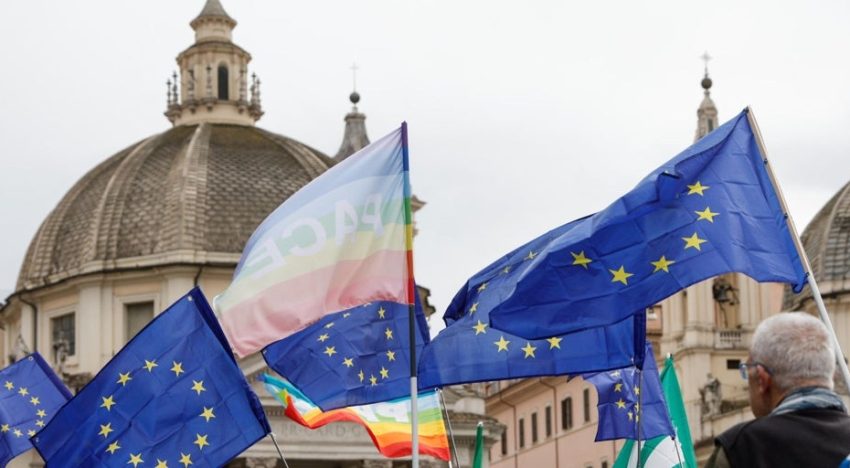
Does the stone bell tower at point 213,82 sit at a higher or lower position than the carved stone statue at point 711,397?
higher

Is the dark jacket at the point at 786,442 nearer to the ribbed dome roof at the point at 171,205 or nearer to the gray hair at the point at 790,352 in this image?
the gray hair at the point at 790,352

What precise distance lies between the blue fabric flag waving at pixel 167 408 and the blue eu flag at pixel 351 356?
25.7 inches

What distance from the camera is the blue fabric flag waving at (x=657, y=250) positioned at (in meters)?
14.7

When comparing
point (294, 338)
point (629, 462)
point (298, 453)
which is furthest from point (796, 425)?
point (298, 453)

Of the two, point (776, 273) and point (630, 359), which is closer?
point (776, 273)

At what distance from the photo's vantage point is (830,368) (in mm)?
8570

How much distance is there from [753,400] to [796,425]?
0.29 metres

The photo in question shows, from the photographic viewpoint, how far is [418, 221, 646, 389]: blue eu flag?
1744 centimetres

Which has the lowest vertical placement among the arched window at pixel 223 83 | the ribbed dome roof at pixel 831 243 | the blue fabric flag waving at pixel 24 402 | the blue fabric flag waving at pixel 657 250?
the blue fabric flag waving at pixel 24 402

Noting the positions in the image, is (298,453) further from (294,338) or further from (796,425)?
(796,425)

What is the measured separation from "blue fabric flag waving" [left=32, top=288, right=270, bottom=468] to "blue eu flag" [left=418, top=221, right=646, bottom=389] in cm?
226

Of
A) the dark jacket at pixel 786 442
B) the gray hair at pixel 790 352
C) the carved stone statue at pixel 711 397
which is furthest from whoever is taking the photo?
the carved stone statue at pixel 711 397

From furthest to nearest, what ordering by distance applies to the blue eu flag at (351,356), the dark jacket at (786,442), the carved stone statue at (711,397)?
the carved stone statue at (711,397)
the blue eu flag at (351,356)
the dark jacket at (786,442)

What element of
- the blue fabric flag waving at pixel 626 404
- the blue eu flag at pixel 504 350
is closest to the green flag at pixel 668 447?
the blue fabric flag waving at pixel 626 404
